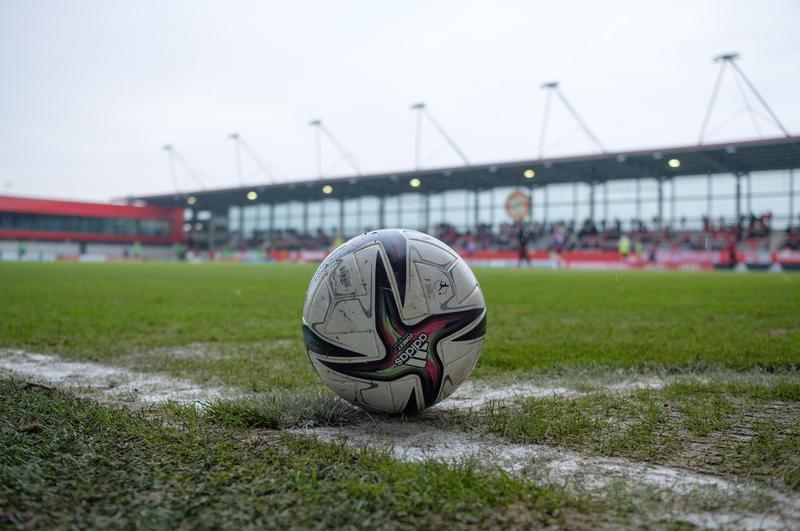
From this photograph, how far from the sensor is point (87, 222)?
7631 cm

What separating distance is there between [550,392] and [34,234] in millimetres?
79823

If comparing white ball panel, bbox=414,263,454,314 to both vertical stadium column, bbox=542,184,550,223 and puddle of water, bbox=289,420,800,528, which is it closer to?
puddle of water, bbox=289,420,800,528

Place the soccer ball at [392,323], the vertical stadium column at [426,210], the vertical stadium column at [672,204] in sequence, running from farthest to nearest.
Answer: the vertical stadium column at [426,210], the vertical stadium column at [672,204], the soccer ball at [392,323]

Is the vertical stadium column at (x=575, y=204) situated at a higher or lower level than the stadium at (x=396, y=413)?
higher

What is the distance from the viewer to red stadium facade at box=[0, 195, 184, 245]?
70.9 metres

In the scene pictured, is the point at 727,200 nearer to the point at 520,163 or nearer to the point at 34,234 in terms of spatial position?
the point at 520,163

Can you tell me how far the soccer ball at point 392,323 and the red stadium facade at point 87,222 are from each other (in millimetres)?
78754

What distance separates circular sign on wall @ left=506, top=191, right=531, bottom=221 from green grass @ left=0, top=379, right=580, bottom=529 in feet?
154

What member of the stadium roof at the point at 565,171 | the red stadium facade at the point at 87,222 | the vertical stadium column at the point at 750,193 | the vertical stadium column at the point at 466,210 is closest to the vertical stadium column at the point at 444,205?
the stadium roof at the point at 565,171

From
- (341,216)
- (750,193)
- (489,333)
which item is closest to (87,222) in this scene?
(341,216)

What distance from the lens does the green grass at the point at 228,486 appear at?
196cm

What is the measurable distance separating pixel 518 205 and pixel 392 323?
156 feet

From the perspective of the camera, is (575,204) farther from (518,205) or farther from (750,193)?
(750,193)

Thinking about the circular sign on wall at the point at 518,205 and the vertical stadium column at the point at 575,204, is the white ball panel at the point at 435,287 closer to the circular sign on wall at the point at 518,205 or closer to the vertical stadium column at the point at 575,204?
the circular sign on wall at the point at 518,205
